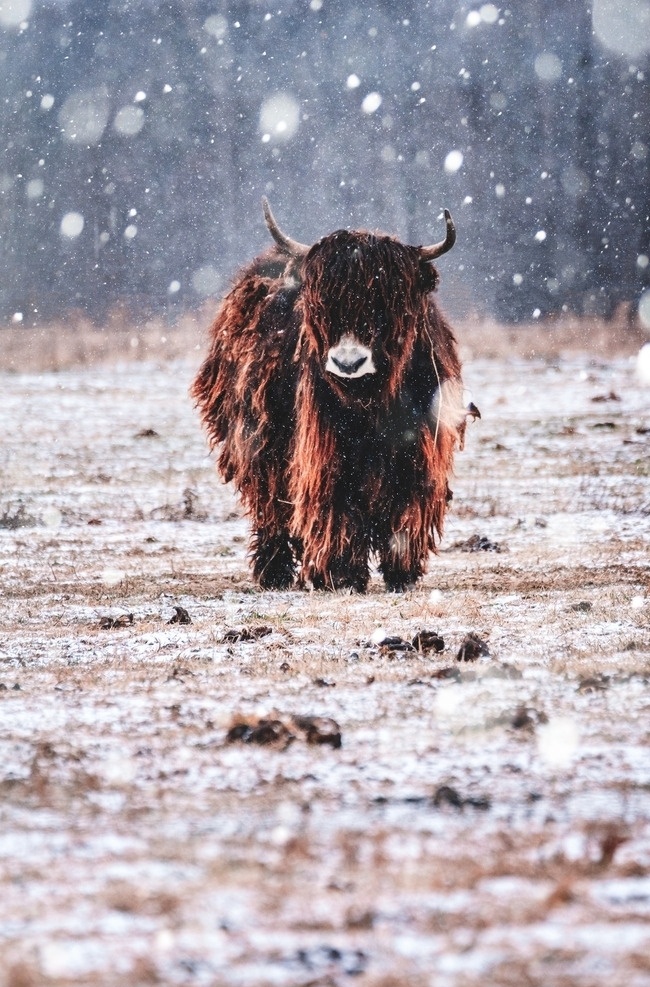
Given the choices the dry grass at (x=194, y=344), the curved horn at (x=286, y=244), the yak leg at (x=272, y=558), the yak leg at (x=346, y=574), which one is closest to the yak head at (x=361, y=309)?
the curved horn at (x=286, y=244)

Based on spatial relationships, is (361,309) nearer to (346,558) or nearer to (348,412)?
(348,412)

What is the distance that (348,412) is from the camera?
290 inches

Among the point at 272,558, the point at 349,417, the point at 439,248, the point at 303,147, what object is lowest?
the point at 272,558

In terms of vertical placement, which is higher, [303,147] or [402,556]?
[303,147]

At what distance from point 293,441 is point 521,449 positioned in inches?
361

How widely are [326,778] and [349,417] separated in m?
4.12

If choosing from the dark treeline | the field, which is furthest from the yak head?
the dark treeline

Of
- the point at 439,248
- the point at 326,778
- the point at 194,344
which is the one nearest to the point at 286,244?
the point at 439,248

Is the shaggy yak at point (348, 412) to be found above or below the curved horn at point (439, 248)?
below

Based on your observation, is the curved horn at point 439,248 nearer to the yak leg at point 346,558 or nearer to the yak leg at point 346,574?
the yak leg at point 346,558

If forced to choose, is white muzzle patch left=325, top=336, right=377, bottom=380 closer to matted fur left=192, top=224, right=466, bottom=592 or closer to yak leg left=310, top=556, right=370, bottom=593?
matted fur left=192, top=224, right=466, bottom=592

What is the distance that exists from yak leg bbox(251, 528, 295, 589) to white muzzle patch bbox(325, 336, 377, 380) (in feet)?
5.11

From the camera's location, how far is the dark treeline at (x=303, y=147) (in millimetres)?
55906

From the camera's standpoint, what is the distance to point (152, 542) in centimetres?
1016
